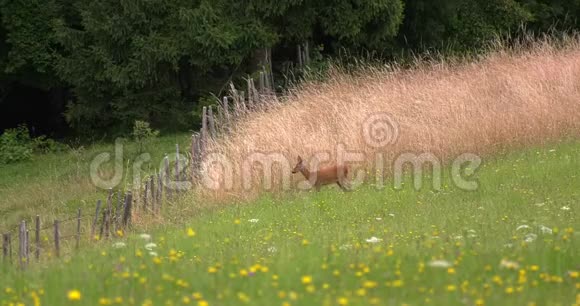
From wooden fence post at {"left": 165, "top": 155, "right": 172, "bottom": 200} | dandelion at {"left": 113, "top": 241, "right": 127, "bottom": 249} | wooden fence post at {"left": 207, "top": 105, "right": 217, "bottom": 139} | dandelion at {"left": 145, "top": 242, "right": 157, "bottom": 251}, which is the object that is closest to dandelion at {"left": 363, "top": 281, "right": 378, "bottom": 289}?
dandelion at {"left": 145, "top": 242, "right": 157, "bottom": 251}

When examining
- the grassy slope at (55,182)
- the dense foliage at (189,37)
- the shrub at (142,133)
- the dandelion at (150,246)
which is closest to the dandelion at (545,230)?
the dandelion at (150,246)

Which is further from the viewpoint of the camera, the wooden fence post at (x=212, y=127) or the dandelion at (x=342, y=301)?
the wooden fence post at (x=212, y=127)

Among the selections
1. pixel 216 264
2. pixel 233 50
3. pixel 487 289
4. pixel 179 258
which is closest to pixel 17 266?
pixel 179 258

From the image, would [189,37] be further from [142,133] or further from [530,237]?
[530,237]

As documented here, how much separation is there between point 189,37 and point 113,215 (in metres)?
9.61

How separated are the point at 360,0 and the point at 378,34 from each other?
1422mm

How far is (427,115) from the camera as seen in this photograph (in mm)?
15281

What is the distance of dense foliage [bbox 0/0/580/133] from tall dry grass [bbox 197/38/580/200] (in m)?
5.09

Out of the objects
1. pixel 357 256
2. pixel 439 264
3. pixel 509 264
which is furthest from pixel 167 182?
pixel 509 264

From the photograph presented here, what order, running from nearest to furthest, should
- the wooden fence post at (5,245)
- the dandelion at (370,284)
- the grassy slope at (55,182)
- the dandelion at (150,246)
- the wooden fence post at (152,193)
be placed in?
1. the dandelion at (370,284)
2. the dandelion at (150,246)
3. the wooden fence post at (5,245)
4. the wooden fence post at (152,193)
5. the grassy slope at (55,182)

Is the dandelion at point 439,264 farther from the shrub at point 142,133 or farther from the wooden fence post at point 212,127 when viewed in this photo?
the shrub at point 142,133

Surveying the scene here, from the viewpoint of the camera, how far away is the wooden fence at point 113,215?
1021 cm

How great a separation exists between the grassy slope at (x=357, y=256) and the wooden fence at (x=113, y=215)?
0.76 metres

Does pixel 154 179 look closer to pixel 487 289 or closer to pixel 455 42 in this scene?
pixel 487 289
